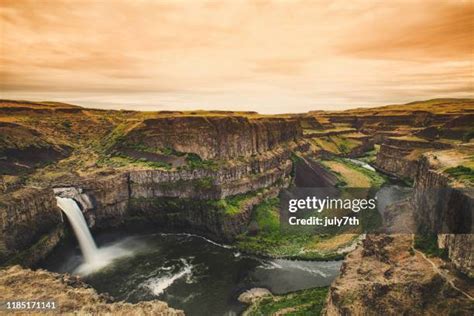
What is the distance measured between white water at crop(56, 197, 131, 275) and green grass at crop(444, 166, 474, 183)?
48.7 ft

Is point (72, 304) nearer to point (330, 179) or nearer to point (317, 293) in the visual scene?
point (317, 293)

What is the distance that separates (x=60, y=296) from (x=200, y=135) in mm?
14926

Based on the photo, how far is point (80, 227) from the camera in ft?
63.4

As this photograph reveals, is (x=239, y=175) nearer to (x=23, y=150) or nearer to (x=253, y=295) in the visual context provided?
(x=253, y=295)

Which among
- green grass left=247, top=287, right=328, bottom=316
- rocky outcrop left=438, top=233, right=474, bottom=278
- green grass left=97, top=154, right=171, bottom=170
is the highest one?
green grass left=97, top=154, right=171, bottom=170

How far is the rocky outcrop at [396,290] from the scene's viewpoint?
383 inches

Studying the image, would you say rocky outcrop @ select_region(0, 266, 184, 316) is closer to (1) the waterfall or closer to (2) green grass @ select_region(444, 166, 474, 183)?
(1) the waterfall

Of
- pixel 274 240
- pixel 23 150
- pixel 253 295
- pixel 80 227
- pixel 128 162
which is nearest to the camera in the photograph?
pixel 253 295

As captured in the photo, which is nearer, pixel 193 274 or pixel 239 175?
pixel 193 274

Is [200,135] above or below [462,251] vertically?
above

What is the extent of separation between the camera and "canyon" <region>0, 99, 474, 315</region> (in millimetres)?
10789

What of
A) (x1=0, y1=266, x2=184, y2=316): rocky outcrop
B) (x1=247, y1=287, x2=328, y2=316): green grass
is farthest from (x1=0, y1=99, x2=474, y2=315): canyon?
(x1=247, y1=287, x2=328, y2=316): green grass
